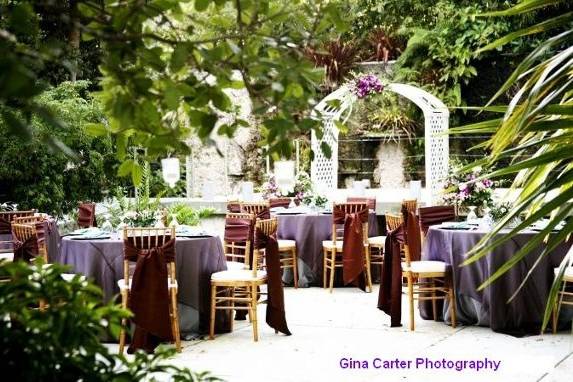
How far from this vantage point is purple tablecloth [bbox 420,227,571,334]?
5699mm

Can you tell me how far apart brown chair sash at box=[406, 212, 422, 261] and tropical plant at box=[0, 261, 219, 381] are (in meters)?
5.18

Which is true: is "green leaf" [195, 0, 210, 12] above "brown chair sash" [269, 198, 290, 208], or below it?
above

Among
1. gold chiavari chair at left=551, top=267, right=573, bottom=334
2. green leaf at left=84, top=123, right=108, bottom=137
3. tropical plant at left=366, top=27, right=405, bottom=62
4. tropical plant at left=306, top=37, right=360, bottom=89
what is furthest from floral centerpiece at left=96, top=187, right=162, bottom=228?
tropical plant at left=366, top=27, right=405, bottom=62

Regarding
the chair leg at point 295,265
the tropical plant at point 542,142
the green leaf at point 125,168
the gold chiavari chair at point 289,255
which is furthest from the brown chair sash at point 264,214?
the green leaf at point 125,168

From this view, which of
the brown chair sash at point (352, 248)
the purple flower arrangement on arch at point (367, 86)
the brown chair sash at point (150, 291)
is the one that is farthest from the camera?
the purple flower arrangement on arch at point (367, 86)

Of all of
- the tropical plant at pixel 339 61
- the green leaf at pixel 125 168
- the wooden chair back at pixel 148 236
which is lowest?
the wooden chair back at pixel 148 236

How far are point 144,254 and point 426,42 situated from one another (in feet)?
30.4

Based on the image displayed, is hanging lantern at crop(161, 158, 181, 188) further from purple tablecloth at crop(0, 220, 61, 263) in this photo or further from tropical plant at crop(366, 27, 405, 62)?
tropical plant at crop(366, 27, 405, 62)

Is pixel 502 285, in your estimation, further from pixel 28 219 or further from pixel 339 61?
pixel 339 61

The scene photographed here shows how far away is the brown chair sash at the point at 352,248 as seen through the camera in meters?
7.64

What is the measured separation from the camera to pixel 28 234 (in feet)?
19.2

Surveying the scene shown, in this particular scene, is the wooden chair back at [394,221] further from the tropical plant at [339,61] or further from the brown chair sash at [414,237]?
the tropical plant at [339,61]

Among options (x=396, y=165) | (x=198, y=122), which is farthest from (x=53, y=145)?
(x=396, y=165)

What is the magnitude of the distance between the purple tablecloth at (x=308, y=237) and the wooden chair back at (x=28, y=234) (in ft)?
9.24
